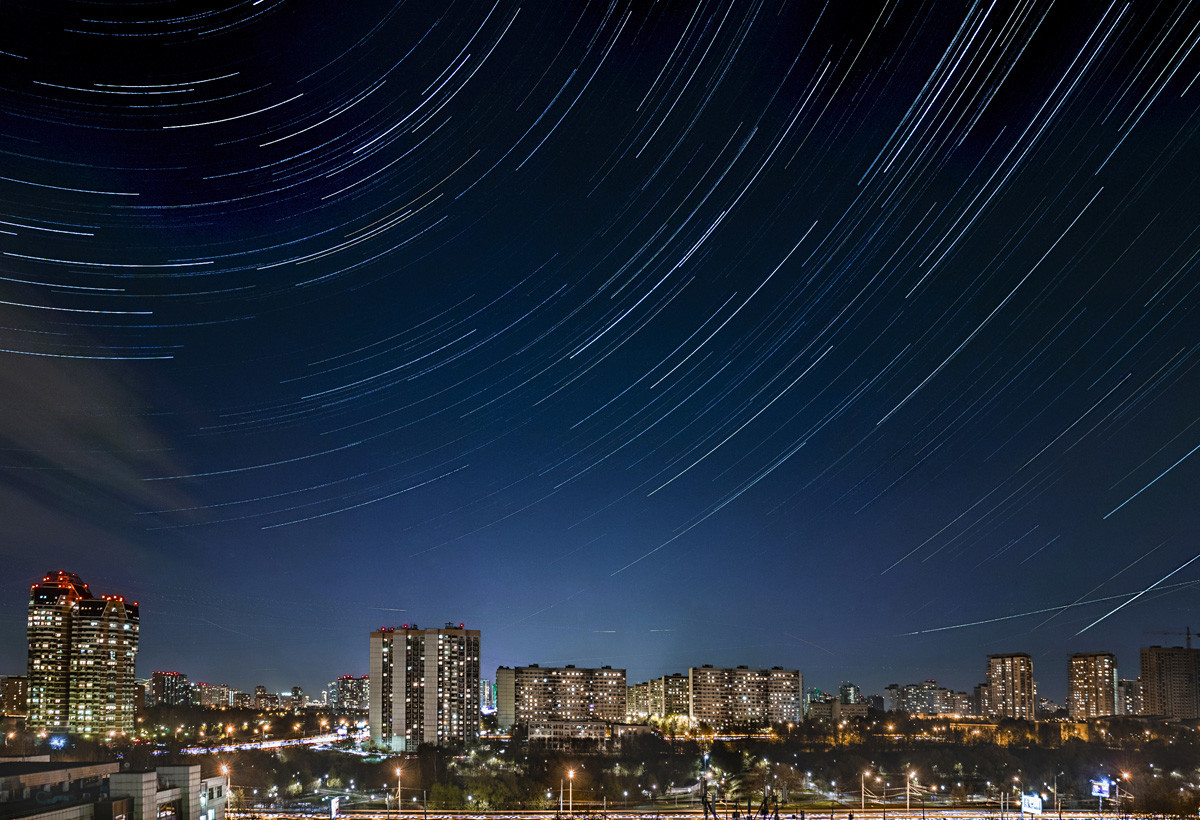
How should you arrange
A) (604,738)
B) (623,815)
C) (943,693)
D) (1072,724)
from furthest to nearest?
1. (943,693)
2. (1072,724)
3. (604,738)
4. (623,815)

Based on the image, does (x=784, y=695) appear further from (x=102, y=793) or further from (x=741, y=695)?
(x=102, y=793)

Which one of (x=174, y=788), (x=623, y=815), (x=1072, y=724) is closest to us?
(x=174, y=788)

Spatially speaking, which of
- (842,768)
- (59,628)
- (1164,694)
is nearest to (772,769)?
(842,768)

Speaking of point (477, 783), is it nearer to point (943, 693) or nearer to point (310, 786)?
point (310, 786)

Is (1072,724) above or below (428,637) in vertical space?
below

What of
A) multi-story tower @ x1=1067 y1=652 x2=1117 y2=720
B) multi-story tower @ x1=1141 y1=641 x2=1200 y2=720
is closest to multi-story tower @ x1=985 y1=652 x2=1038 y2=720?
multi-story tower @ x1=1067 y1=652 x2=1117 y2=720
